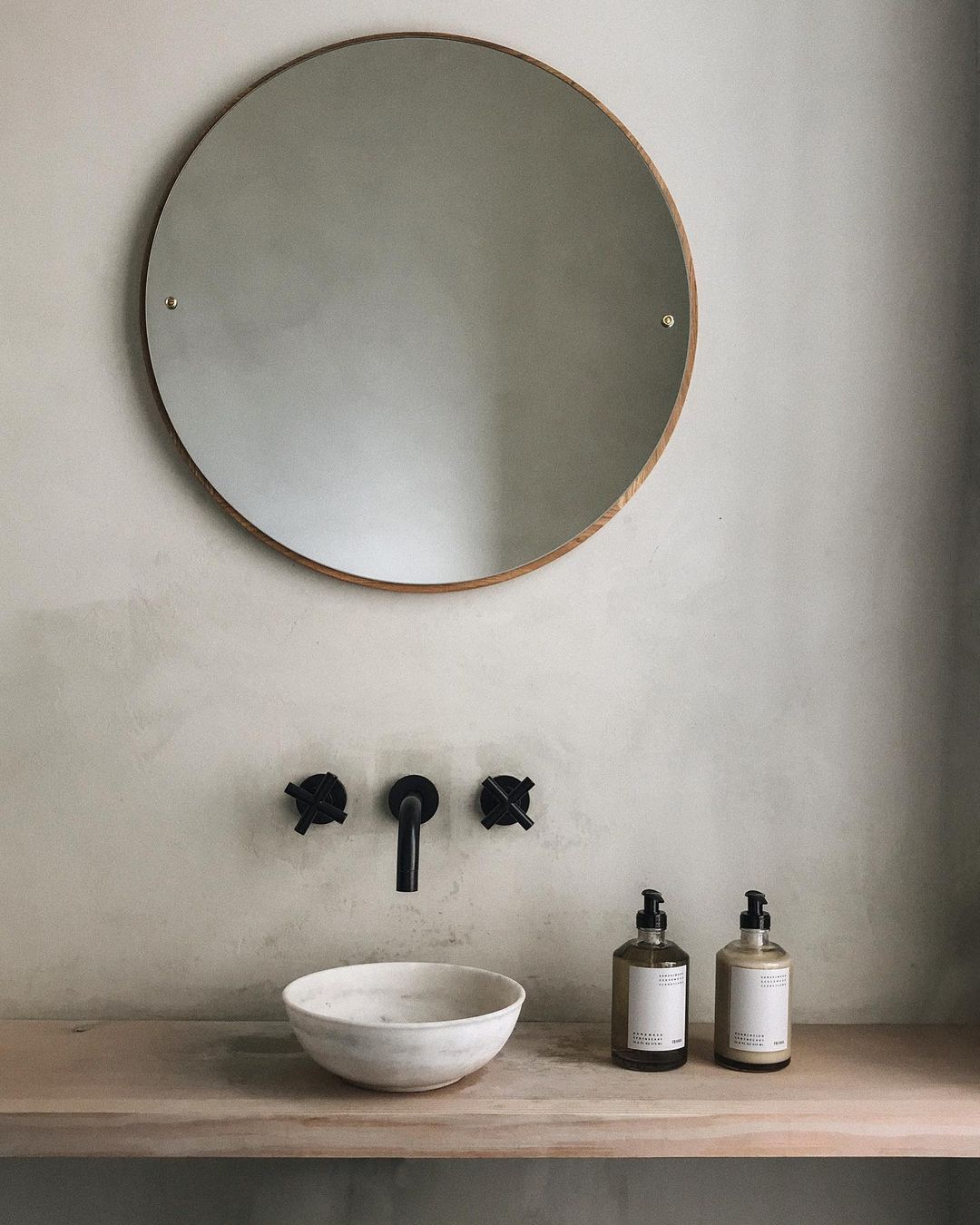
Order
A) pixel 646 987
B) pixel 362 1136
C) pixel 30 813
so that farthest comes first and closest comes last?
pixel 30 813 → pixel 646 987 → pixel 362 1136

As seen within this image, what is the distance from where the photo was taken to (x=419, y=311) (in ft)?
4.34

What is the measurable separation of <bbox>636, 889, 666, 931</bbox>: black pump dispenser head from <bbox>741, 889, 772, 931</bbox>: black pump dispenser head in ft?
0.31

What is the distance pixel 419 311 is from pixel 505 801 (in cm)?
63

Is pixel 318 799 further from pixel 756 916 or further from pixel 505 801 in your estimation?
pixel 756 916

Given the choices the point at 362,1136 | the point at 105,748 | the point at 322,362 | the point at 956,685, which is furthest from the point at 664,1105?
the point at 322,362

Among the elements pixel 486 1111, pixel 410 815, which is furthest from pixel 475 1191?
pixel 410 815

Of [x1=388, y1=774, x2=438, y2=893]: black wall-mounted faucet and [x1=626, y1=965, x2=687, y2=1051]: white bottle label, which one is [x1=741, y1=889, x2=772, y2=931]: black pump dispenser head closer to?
[x1=626, y1=965, x2=687, y2=1051]: white bottle label

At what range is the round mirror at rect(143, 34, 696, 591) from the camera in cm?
131

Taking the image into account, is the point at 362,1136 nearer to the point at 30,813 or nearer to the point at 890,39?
the point at 30,813

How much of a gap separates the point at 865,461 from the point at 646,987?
729 millimetres

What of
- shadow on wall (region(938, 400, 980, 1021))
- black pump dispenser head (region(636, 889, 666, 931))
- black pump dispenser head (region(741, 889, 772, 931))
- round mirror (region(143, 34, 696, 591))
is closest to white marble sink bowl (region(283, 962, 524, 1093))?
black pump dispenser head (region(636, 889, 666, 931))

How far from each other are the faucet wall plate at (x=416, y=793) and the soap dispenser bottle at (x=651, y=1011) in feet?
0.97

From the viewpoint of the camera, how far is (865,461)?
4.46ft

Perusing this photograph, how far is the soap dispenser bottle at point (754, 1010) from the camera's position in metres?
1.14
